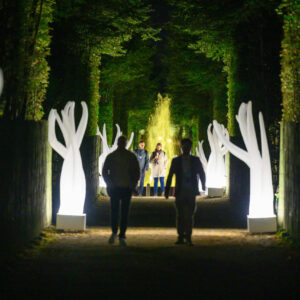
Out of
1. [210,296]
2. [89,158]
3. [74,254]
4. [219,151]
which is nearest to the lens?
[210,296]

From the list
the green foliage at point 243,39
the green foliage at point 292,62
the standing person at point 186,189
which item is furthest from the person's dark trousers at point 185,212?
the green foliage at point 243,39

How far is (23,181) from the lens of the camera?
10.3 m

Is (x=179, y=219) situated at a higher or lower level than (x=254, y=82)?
lower

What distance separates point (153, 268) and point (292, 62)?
5.57 m

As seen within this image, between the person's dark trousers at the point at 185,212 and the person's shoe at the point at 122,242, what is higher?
the person's dark trousers at the point at 185,212

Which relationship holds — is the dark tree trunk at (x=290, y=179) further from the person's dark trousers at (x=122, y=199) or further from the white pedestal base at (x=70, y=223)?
the white pedestal base at (x=70, y=223)

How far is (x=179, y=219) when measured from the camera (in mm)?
11031

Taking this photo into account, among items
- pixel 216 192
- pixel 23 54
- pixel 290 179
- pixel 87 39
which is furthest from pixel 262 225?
pixel 87 39

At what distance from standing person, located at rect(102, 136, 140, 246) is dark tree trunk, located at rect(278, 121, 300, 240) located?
258cm

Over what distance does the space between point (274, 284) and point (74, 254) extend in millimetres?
3226

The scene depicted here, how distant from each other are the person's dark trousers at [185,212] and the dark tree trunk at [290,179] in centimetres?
165

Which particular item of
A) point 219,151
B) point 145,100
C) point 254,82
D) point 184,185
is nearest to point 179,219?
point 184,185

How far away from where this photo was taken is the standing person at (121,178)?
10.9 metres

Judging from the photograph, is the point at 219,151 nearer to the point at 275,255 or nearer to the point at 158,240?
the point at 158,240
